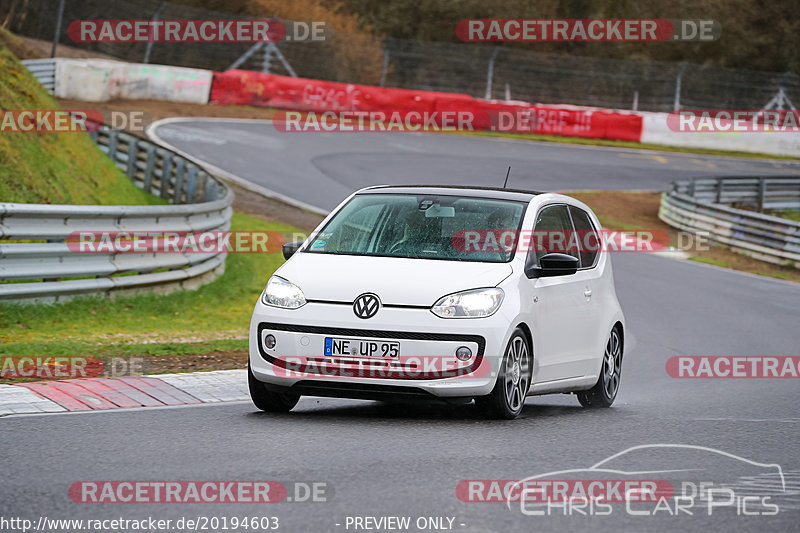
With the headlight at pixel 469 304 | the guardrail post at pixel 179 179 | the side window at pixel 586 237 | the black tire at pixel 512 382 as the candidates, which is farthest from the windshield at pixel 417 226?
the guardrail post at pixel 179 179

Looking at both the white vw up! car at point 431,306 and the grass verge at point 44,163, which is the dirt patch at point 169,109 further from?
the white vw up! car at point 431,306

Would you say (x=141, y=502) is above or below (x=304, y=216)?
above

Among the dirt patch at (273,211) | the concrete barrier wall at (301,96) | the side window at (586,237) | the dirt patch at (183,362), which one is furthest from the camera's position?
the concrete barrier wall at (301,96)

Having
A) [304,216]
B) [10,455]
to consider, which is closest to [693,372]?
[10,455]

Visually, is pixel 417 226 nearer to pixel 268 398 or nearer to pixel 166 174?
pixel 268 398

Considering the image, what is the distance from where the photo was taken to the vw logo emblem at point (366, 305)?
7.89 m

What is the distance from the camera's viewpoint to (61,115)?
1928cm

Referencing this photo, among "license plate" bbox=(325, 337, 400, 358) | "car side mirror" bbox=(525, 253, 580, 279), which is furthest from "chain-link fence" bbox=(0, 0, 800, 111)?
"license plate" bbox=(325, 337, 400, 358)

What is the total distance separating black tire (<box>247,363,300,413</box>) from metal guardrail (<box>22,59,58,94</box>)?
94.9 ft

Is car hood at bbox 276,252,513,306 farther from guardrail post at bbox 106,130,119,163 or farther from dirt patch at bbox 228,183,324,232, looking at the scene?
guardrail post at bbox 106,130,119,163

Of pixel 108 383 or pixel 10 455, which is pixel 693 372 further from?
pixel 10 455

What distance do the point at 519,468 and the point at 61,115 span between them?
14.3 m

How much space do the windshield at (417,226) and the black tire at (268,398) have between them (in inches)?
40.6

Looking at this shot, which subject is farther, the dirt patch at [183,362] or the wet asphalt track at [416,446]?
the dirt patch at [183,362]
